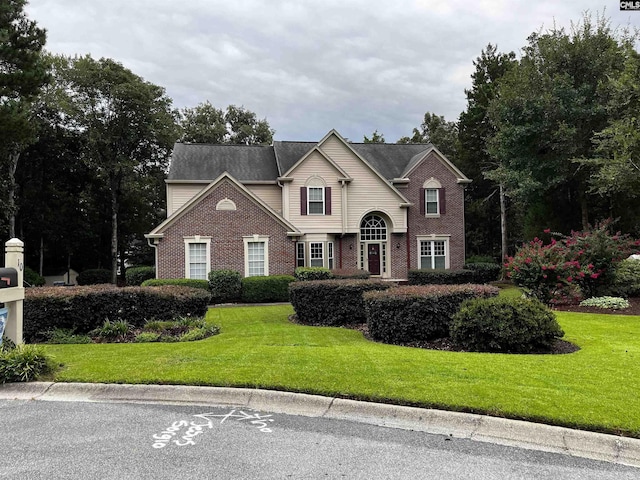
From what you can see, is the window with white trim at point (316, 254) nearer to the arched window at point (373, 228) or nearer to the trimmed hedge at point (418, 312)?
the arched window at point (373, 228)

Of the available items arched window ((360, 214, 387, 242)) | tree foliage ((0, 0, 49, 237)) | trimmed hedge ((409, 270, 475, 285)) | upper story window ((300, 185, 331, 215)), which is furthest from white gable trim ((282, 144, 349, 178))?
tree foliage ((0, 0, 49, 237))

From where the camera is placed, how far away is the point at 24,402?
17.6ft

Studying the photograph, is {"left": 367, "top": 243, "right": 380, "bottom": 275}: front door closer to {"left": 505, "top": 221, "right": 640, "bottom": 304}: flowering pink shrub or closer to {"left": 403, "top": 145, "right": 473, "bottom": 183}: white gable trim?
{"left": 403, "top": 145, "right": 473, "bottom": 183}: white gable trim

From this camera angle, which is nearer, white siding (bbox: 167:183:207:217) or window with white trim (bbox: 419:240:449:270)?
white siding (bbox: 167:183:207:217)

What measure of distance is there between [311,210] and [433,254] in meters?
8.26

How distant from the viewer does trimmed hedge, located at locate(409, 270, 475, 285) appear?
24.9 meters

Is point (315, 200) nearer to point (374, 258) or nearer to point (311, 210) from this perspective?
point (311, 210)

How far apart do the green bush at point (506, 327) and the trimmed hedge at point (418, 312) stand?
59cm

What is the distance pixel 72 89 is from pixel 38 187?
7.94m

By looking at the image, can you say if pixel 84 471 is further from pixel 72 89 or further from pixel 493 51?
pixel 493 51

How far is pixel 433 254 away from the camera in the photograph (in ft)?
92.1

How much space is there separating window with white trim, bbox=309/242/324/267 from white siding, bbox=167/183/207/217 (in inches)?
271

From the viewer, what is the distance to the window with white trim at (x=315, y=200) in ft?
83.4

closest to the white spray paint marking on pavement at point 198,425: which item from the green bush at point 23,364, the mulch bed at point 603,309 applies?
the green bush at point 23,364
